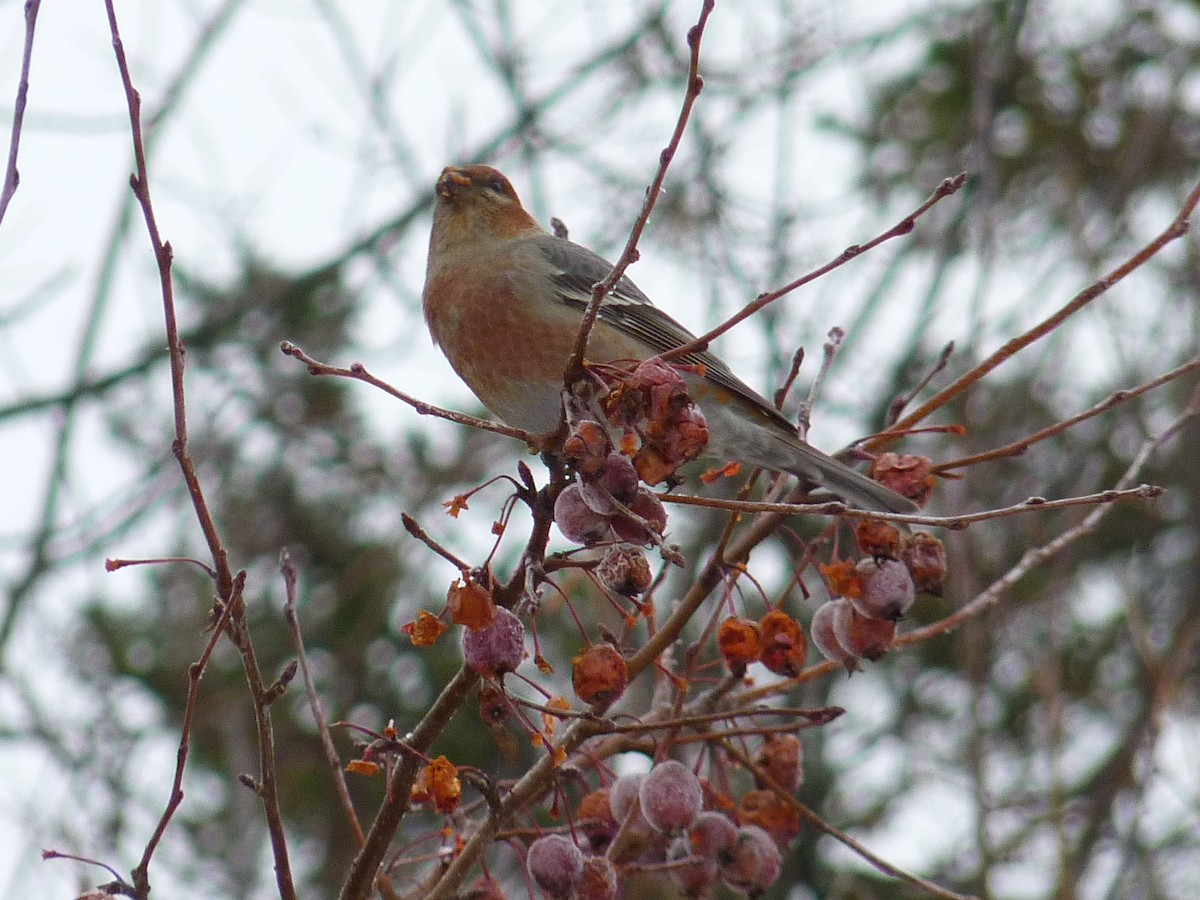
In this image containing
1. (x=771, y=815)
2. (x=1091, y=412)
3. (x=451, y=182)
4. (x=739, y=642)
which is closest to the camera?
(x=1091, y=412)

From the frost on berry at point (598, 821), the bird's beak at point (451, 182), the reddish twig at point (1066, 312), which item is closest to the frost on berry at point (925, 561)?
the reddish twig at point (1066, 312)

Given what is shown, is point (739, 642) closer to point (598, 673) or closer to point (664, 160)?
point (598, 673)

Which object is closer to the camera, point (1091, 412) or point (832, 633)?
point (1091, 412)

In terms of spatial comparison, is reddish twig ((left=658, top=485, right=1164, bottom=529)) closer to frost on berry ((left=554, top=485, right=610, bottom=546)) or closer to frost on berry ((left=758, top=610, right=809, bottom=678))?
frost on berry ((left=554, top=485, right=610, bottom=546))

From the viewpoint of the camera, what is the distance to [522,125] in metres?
6.77

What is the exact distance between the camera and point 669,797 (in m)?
2.25

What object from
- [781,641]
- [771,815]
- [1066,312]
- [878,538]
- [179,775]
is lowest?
[179,775]

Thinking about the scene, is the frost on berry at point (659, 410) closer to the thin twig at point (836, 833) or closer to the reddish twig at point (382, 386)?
the reddish twig at point (382, 386)

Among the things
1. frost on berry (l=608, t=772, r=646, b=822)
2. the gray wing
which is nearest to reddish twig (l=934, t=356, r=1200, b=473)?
frost on berry (l=608, t=772, r=646, b=822)

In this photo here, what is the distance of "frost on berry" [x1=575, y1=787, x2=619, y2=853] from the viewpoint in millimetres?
2471

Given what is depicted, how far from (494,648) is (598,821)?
0.59m

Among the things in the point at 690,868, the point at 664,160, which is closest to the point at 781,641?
the point at 690,868

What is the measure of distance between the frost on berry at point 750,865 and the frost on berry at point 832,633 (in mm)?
364

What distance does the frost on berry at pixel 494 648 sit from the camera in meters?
2.03
